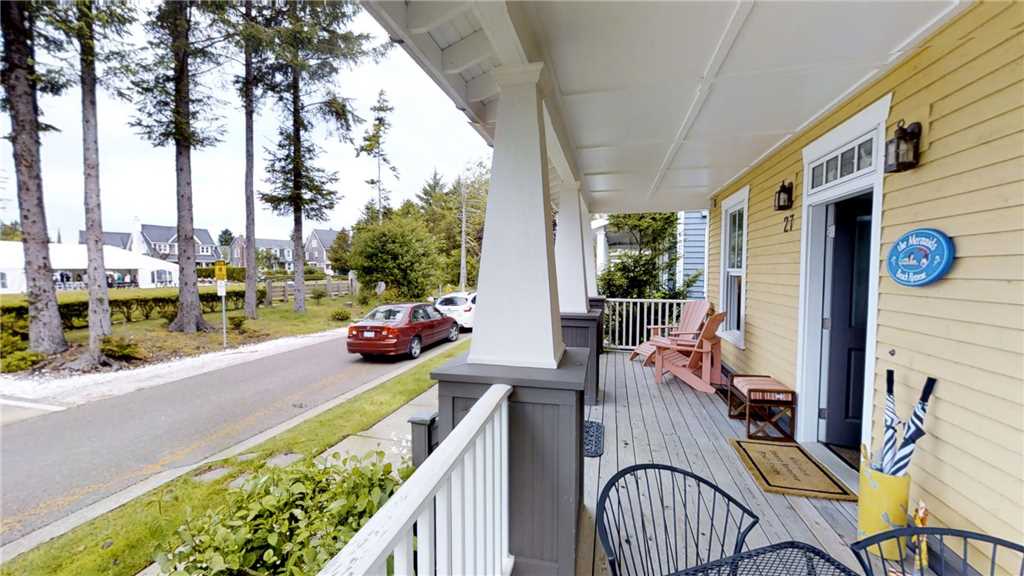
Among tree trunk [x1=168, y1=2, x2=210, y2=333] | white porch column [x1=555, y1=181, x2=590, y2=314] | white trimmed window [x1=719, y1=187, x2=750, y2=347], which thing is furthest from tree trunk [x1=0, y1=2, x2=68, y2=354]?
white trimmed window [x1=719, y1=187, x2=750, y2=347]

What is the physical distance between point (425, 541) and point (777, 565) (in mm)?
1177

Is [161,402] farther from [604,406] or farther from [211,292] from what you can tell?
[211,292]

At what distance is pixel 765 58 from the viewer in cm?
198

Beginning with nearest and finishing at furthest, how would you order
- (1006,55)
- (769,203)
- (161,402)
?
(1006,55) < (769,203) < (161,402)

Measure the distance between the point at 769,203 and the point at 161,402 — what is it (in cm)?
767

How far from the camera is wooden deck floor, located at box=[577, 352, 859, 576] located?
1.95m

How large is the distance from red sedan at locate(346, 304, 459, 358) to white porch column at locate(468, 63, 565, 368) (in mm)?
5956

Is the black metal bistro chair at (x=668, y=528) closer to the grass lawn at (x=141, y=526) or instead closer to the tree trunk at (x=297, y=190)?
the grass lawn at (x=141, y=526)

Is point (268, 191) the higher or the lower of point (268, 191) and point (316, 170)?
the lower

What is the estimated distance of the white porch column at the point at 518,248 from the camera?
1.67 metres

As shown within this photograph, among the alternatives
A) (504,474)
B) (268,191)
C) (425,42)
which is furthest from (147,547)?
(268,191)

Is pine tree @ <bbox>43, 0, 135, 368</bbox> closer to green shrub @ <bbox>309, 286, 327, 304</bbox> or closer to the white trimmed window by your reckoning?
the white trimmed window


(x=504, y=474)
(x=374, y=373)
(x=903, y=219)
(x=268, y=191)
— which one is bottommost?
(x=374, y=373)

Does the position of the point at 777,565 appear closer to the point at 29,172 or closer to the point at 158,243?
the point at 29,172
